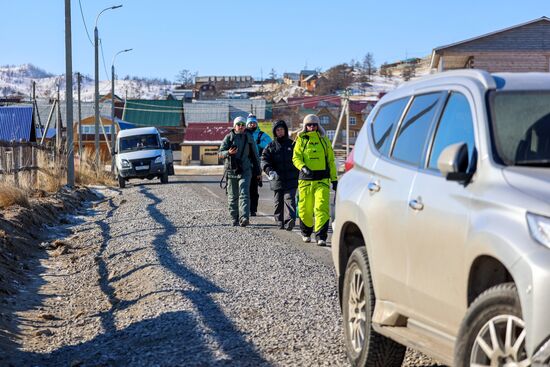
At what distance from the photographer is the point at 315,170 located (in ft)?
46.0

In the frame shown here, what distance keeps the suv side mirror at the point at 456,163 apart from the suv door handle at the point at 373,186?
127 cm

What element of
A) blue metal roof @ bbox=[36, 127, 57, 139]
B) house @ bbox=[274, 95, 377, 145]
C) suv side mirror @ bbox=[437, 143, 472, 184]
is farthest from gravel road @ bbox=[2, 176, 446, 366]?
house @ bbox=[274, 95, 377, 145]

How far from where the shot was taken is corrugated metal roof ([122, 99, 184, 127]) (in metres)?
113

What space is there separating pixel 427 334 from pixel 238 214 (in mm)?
12115

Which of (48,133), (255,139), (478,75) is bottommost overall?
(48,133)

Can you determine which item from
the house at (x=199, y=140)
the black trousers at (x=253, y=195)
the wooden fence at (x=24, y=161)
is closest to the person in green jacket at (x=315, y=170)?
the black trousers at (x=253, y=195)

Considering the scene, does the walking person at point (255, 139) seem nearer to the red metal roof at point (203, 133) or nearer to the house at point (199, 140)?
the house at point (199, 140)

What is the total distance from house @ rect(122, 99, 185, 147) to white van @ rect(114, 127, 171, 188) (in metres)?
71.7

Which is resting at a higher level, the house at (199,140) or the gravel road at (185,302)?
the gravel road at (185,302)

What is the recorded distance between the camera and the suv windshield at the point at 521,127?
4801mm

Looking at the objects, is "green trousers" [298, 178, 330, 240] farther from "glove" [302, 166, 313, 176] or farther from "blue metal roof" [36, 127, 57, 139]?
"blue metal roof" [36, 127, 57, 139]

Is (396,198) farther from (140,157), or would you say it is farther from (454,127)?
(140,157)

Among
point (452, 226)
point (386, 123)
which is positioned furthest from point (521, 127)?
point (386, 123)

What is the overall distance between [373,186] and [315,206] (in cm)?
777
